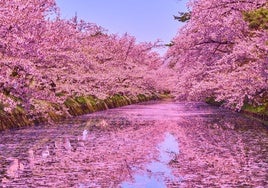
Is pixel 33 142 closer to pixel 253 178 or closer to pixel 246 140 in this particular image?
pixel 246 140

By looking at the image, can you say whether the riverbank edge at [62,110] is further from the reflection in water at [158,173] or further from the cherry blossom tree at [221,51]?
the reflection in water at [158,173]

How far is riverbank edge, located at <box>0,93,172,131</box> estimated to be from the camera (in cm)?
2669

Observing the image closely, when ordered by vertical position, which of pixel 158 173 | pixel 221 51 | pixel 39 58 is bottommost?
pixel 158 173

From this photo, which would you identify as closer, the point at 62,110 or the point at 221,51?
the point at 62,110

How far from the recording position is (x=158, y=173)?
1270 centimetres

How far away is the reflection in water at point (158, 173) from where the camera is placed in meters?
11.2

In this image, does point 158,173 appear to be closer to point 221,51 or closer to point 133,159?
point 133,159

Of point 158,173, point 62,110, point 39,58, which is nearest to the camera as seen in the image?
point 158,173

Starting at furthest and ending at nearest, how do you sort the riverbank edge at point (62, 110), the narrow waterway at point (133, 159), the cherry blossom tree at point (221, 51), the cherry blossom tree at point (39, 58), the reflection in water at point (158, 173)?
the cherry blossom tree at point (221, 51), the riverbank edge at point (62, 110), the cherry blossom tree at point (39, 58), the narrow waterway at point (133, 159), the reflection in water at point (158, 173)

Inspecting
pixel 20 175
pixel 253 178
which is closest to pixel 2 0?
pixel 20 175

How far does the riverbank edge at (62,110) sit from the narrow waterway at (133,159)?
2055 millimetres

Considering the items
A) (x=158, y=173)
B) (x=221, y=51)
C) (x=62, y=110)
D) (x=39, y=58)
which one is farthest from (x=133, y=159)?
(x=221, y=51)

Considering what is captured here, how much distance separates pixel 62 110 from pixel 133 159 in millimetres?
22180

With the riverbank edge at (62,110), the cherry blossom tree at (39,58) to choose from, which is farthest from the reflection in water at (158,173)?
the riverbank edge at (62,110)
